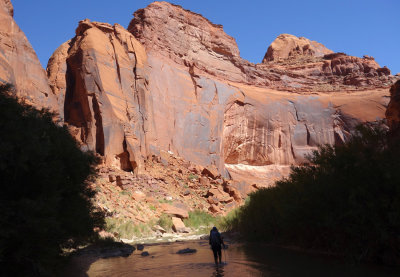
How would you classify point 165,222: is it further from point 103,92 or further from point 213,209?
point 103,92

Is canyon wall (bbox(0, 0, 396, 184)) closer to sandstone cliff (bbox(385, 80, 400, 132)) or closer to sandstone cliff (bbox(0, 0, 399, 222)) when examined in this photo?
sandstone cliff (bbox(0, 0, 399, 222))

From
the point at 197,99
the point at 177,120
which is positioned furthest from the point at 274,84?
the point at 177,120

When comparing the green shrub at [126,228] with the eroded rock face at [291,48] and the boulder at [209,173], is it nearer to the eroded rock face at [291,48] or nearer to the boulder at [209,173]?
the boulder at [209,173]

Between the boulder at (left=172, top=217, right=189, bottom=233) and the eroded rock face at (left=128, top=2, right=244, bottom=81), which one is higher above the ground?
the eroded rock face at (left=128, top=2, right=244, bottom=81)

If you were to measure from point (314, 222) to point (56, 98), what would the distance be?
2586 cm

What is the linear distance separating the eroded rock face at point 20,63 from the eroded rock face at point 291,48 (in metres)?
62.3

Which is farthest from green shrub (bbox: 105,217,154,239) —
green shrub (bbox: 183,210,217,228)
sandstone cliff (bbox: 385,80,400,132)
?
Answer: sandstone cliff (bbox: 385,80,400,132)

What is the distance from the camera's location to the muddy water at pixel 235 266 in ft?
32.3

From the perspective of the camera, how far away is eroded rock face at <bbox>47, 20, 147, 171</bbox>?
30.3m

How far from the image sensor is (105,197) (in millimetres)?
25281

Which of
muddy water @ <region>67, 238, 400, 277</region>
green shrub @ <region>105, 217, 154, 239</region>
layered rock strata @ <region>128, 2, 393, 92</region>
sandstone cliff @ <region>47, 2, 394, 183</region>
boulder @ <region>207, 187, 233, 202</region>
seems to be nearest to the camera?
muddy water @ <region>67, 238, 400, 277</region>

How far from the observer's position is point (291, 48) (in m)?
84.6

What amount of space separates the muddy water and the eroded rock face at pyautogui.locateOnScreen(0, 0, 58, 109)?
653 inches

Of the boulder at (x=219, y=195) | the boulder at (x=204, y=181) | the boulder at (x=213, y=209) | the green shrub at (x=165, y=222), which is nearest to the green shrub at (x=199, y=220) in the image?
the boulder at (x=213, y=209)
